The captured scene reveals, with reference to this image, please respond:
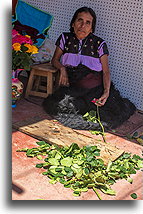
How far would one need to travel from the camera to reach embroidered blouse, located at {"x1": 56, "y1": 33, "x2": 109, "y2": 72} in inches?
163

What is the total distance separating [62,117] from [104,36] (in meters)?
1.47

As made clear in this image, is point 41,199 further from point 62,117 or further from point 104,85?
point 104,85

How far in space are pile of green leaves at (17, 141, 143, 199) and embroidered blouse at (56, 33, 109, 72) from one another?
1.43 m

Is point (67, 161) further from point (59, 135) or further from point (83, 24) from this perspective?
point (83, 24)

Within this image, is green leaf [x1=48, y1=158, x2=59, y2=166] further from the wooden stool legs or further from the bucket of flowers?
the wooden stool legs

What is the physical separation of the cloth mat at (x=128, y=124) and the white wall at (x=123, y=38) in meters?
0.29

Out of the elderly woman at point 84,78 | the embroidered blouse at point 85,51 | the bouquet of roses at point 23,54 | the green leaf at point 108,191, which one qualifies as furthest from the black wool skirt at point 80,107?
the green leaf at point 108,191

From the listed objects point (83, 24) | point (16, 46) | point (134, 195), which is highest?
point (83, 24)

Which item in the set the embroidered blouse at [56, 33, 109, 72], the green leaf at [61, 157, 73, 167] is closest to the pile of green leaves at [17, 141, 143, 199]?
the green leaf at [61, 157, 73, 167]

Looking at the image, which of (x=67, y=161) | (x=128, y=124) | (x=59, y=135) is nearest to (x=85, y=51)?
(x=128, y=124)

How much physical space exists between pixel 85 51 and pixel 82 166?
1.85m

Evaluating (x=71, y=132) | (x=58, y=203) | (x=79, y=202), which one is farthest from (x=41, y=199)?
(x=71, y=132)

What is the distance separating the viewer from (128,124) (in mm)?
3992

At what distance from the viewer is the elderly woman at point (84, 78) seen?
3885 millimetres
